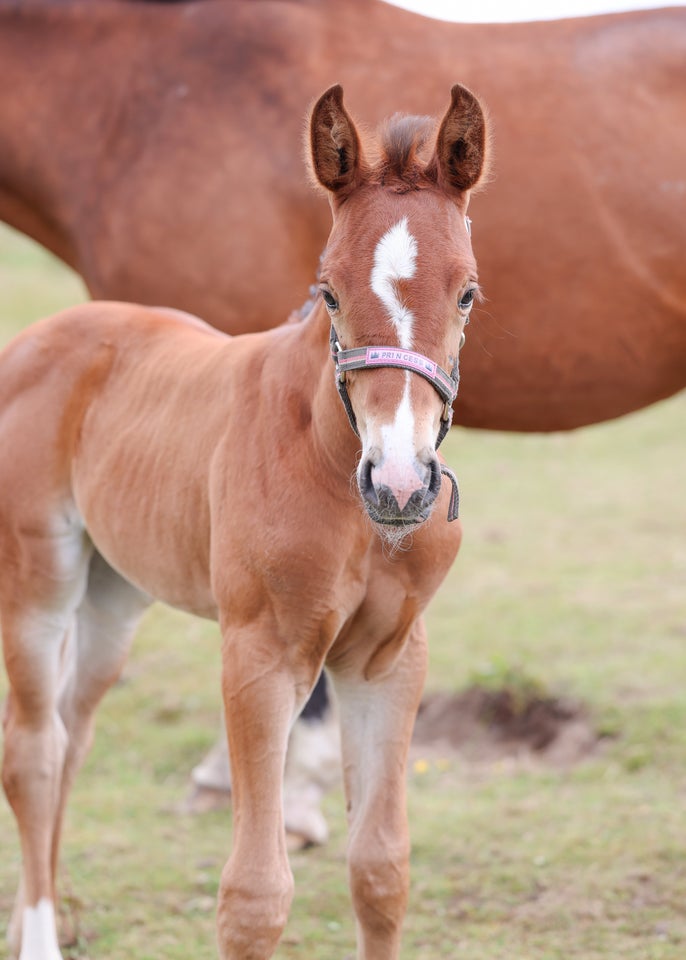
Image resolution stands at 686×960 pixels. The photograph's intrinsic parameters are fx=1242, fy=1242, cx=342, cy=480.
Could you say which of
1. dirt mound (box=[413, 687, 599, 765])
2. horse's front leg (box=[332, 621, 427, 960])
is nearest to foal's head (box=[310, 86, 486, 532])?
horse's front leg (box=[332, 621, 427, 960])

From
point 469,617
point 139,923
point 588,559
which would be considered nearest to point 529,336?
point 139,923

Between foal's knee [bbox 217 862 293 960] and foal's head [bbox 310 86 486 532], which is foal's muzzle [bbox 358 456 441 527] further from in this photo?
foal's knee [bbox 217 862 293 960]

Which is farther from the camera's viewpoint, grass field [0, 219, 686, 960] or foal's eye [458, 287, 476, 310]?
grass field [0, 219, 686, 960]

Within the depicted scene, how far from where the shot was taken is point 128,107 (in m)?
4.22

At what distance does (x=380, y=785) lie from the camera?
8.98 ft

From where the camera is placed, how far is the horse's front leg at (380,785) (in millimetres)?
2719

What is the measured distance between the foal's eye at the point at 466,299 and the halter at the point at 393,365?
0.32 feet

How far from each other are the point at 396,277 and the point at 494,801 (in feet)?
8.91

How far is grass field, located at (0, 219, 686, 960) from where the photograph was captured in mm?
3541

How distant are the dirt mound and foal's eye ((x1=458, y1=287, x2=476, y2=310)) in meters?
2.89

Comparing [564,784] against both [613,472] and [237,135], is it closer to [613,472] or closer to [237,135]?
[237,135]

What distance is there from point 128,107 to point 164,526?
195cm

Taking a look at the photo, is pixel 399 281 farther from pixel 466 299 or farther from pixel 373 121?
pixel 373 121

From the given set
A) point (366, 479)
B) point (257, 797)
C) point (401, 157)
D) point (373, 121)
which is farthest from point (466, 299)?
point (373, 121)
